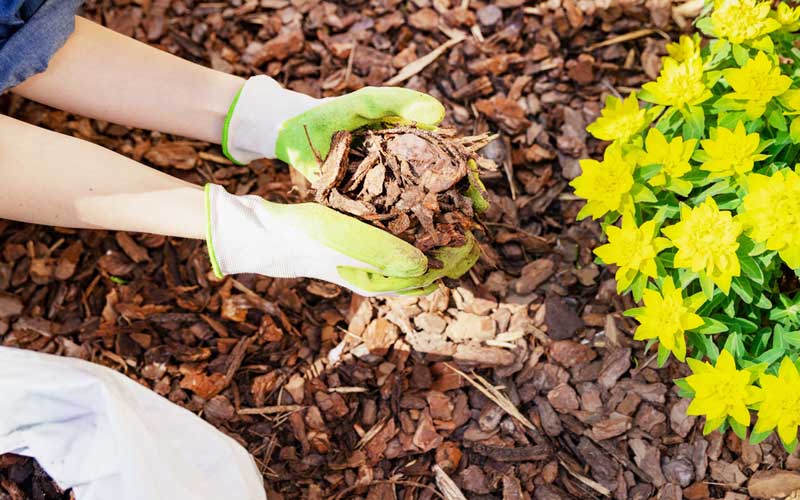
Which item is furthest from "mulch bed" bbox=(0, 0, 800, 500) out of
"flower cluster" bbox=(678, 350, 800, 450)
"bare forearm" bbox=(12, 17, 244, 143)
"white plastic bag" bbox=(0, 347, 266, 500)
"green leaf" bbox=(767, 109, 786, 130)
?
"green leaf" bbox=(767, 109, 786, 130)

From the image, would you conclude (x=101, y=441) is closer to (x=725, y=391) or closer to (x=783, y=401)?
(x=725, y=391)

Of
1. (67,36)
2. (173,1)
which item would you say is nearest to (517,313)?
(67,36)

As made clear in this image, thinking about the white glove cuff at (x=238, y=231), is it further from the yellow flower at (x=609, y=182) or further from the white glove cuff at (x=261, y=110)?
the yellow flower at (x=609, y=182)

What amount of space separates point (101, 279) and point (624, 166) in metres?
1.57

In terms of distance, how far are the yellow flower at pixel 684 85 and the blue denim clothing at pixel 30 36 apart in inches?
58.9

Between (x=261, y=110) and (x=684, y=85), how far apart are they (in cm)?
109

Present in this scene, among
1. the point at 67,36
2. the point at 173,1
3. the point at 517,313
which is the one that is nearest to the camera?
the point at 67,36

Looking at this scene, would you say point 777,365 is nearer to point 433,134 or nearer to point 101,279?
point 433,134

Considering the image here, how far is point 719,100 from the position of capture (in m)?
1.66

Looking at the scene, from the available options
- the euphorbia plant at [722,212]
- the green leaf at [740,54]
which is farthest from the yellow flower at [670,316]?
the green leaf at [740,54]

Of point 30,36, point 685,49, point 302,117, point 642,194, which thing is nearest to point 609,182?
point 642,194

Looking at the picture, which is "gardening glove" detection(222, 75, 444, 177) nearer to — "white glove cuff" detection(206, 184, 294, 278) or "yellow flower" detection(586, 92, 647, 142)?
"white glove cuff" detection(206, 184, 294, 278)

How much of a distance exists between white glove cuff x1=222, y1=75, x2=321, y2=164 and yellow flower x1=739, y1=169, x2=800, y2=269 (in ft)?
3.65

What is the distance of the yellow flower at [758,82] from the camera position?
1.53 metres
